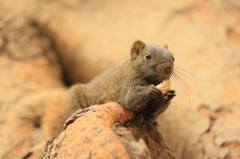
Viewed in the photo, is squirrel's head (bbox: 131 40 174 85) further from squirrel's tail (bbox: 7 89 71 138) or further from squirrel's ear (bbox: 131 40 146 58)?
squirrel's tail (bbox: 7 89 71 138)

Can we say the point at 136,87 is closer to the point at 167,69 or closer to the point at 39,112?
the point at 167,69

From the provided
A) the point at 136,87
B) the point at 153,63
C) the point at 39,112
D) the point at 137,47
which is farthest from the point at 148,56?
the point at 39,112

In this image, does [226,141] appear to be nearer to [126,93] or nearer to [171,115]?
[171,115]

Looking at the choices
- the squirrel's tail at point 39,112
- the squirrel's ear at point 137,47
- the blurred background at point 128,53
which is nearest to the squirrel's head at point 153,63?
the squirrel's ear at point 137,47

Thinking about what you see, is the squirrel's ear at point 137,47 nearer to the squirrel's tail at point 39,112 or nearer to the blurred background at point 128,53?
the blurred background at point 128,53

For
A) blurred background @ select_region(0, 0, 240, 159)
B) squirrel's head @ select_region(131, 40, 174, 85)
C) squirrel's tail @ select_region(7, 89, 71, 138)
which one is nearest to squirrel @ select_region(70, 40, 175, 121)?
squirrel's head @ select_region(131, 40, 174, 85)
